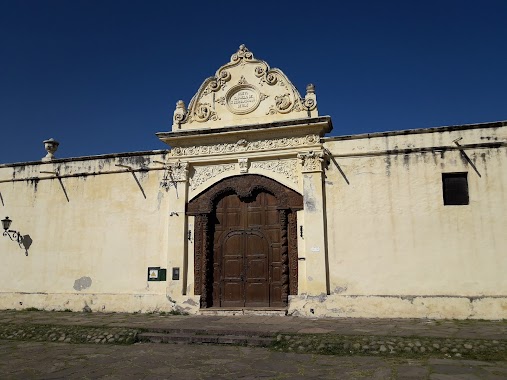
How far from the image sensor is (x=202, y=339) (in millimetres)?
8430

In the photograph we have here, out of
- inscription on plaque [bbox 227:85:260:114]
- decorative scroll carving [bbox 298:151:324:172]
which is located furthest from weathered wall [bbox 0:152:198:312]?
decorative scroll carving [bbox 298:151:324:172]

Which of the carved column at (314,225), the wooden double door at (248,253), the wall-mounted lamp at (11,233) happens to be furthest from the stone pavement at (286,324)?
the wall-mounted lamp at (11,233)

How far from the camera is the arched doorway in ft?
37.0

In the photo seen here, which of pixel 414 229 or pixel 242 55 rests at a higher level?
pixel 242 55

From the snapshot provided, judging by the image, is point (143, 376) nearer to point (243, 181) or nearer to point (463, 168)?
point (243, 181)

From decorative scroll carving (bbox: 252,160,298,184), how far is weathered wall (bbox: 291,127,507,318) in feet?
2.77

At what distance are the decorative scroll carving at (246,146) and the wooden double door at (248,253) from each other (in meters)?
1.24

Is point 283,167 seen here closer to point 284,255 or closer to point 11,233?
point 284,255

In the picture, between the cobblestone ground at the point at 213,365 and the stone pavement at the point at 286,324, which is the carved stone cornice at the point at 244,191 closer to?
the stone pavement at the point at 286,324

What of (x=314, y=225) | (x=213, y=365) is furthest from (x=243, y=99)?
(x=213, y=365)

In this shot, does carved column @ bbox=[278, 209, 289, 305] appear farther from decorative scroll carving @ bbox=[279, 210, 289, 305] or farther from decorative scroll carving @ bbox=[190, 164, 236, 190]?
decorative scroll carving @ bbox=[190, 164, 236, 190]

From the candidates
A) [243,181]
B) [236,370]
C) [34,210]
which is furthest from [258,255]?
[34,210]

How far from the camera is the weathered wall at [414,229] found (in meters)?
10.0

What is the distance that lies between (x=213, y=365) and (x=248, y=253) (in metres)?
4.97
